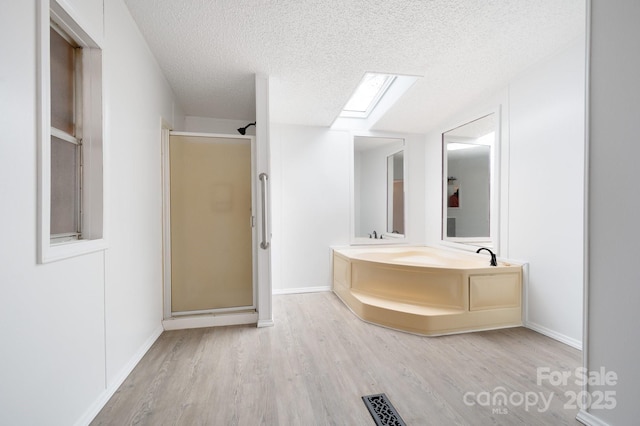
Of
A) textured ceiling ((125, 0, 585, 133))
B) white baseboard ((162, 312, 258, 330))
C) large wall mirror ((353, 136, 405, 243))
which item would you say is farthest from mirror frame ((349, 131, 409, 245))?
white baseboard ((162, 312, 258, 330))

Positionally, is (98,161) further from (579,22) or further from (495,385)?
(579,22)

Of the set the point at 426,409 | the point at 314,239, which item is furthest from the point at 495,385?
the point at 314,239

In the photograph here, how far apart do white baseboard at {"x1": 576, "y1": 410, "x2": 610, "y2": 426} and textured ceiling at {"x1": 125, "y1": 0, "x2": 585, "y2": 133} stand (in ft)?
8.24

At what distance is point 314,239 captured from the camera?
3.81 metres

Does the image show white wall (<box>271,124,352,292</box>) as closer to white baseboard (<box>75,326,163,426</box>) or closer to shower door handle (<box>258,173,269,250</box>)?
shower door handle (<box>258,173,269,250</box>)

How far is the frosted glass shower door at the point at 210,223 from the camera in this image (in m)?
2.68

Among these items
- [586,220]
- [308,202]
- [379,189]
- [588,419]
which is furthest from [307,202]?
[588,419]

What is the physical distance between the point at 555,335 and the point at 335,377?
200 cm

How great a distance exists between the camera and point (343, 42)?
7.04 ft

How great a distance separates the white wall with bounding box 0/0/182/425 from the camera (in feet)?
3.05

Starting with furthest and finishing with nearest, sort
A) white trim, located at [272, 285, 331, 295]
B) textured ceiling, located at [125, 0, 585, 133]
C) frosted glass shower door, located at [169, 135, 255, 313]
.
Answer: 1. white trim, located at [272, 285, 331, 295]
2. frosted glass shower door, located at [169, 135, 255, 313]
3. textured ceiling, located at [125, 0, 585, 133]

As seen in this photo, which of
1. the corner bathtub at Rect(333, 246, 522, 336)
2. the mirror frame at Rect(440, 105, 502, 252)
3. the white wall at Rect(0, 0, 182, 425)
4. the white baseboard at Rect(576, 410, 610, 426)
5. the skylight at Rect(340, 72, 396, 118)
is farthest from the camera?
the skylight at Rect(340, 72, 396, 118)

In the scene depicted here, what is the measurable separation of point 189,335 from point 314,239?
1927 mm

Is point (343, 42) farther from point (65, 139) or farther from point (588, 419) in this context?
point (588, 419)
